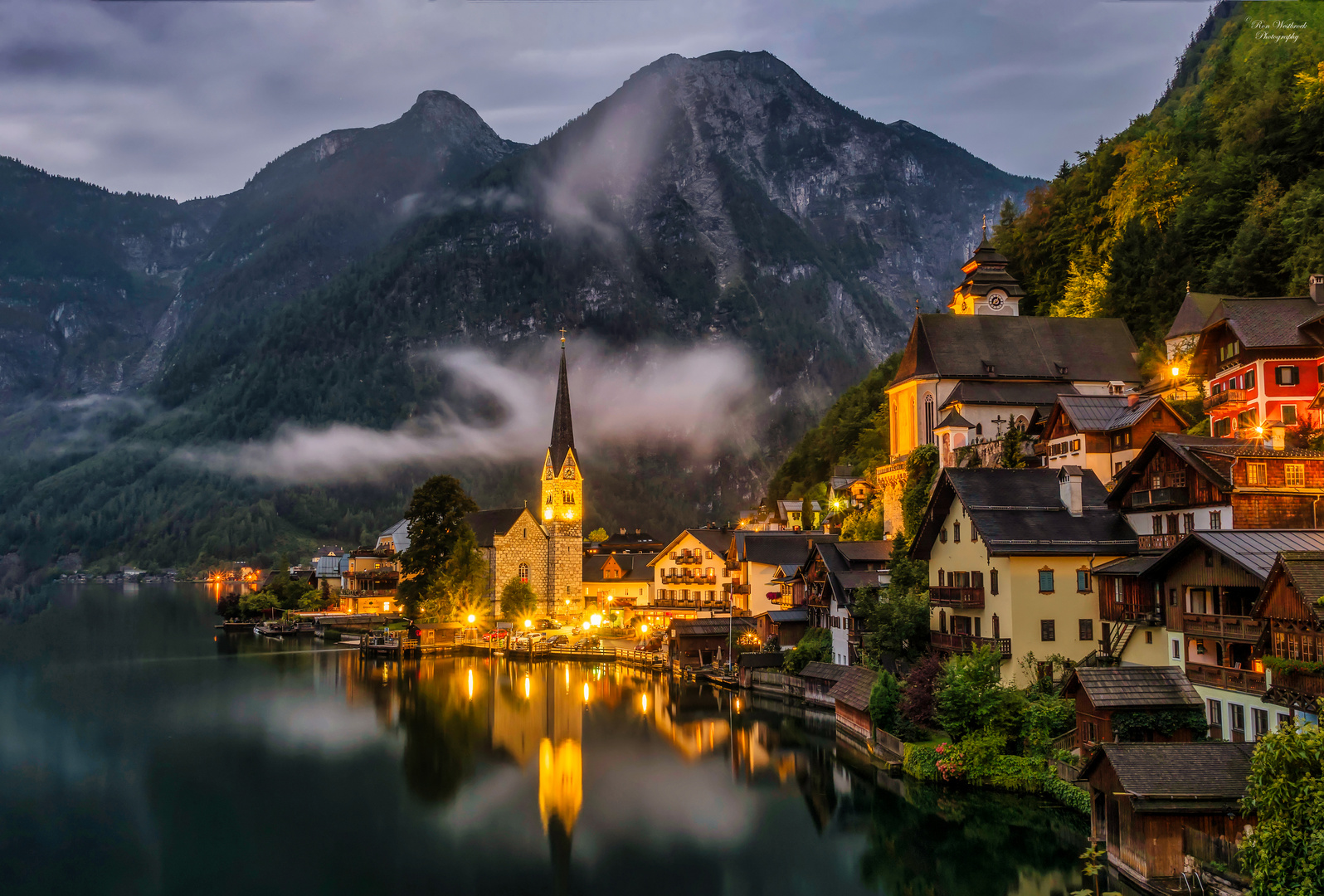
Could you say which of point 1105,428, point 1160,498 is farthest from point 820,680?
point 1160,498

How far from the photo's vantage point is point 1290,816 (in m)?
17.7

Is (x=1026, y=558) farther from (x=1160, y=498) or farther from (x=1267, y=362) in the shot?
(x=1267, y=362)

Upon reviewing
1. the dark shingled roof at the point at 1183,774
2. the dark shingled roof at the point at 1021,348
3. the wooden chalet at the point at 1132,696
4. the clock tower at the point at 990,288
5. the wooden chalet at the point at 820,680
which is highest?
the clock tower at the point at 990,288

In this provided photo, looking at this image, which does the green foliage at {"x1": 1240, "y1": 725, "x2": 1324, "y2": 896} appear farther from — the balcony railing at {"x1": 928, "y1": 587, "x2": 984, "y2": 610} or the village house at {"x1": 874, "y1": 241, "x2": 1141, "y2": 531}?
the village house at {"x1": 874, "y1": 241, "x2": 1141, "y2": 531}

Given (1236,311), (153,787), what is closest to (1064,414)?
(1236,311)

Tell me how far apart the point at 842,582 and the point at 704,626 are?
18.5 metres

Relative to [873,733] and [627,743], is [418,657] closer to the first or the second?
[627,743]

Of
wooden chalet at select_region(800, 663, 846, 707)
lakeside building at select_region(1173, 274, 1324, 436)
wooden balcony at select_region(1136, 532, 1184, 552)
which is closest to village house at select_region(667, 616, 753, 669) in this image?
wooden chalet at select_region(800, 663, 846, 707)

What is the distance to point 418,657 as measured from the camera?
82.7 m

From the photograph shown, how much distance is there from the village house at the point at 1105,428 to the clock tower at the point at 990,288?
29.5 m

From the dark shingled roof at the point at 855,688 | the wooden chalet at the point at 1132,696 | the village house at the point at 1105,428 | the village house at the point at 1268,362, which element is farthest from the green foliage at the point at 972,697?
the village house at the point at 1268,362

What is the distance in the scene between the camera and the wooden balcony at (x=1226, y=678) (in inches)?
979

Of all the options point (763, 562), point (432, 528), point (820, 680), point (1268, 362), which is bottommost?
point (820, 680)

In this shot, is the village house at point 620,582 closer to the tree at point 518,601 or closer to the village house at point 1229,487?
the tree at point 518,601
